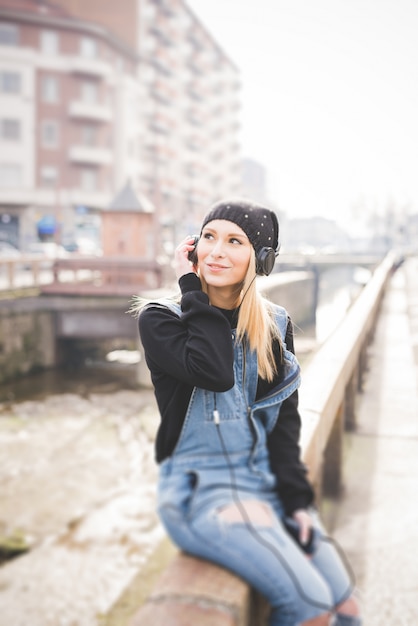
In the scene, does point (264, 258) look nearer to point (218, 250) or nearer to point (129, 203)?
point (218, 250)

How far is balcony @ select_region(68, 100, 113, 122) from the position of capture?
41.0 meters

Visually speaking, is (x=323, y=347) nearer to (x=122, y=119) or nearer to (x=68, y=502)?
(x=68, y=502)

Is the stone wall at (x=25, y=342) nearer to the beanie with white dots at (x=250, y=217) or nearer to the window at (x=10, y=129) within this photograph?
the beanie with white dots at (x=250, y=217)

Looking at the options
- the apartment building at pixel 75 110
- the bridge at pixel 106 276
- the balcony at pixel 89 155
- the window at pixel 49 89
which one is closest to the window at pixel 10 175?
the apartment building at pixel 75 110

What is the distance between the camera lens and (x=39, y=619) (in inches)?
225

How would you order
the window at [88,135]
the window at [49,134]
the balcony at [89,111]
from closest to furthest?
1. the window at [49,134]
2. the balcony at [89,111]
3. the window at [88,135]

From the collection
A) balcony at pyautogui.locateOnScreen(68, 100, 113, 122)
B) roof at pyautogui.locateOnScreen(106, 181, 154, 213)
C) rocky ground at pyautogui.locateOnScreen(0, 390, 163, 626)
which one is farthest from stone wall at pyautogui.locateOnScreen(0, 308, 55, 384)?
balcony at pyautogui.locateOnScreen(68, 100, 113, 122)

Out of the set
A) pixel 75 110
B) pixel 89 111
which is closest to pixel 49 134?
pixel 75 110

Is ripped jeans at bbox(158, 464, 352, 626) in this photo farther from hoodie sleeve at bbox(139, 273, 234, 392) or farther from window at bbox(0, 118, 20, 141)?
window at bbox(0, 118, 20, 141)

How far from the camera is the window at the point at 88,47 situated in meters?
41.5

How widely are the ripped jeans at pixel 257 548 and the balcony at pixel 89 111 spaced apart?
139 ft

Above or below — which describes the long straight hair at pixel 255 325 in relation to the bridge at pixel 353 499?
above

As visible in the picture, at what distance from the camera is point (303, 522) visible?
66.9 inches

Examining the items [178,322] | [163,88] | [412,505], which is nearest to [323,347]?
[412,505]
